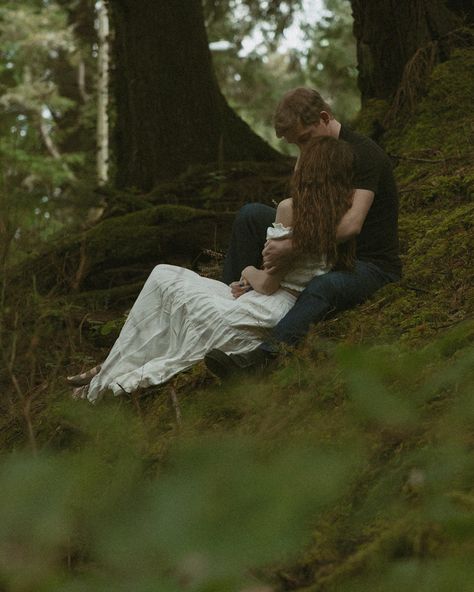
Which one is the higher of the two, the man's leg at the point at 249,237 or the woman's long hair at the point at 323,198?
the woman's long hair at the point at 323,198

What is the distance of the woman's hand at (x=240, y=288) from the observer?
517 cm

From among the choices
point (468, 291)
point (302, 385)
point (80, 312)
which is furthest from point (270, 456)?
point (80, 312)

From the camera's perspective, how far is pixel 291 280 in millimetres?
4945

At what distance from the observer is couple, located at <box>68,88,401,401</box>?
4727 millimetres

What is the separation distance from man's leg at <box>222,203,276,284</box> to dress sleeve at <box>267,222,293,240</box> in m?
0.53

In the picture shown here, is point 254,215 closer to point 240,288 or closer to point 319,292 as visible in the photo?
point 240,288

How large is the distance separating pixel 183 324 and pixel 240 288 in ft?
1.47

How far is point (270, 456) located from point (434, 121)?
22.4 feet

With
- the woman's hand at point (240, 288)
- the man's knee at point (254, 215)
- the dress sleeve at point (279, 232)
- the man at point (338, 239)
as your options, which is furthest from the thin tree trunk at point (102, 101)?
the dress sleeve at point (279, 232)

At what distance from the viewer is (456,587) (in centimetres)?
93

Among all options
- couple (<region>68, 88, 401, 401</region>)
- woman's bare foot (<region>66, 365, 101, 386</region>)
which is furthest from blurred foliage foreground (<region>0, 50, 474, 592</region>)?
woman's bare foot (<region>66, 365, 101, 386</region>)

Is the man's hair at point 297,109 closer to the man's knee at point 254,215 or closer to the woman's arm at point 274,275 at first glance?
the woman's arm at point 274,275

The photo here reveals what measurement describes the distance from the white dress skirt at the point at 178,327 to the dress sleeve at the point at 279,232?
33cm

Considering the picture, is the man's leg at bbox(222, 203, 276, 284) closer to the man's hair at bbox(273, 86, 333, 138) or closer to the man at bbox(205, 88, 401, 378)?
the man at bbox(205, 88, 401, 378)
